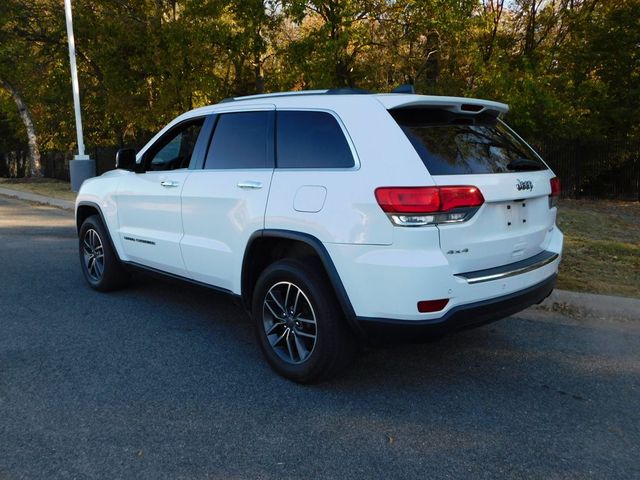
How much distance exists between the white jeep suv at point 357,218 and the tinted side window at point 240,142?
12 millimetres

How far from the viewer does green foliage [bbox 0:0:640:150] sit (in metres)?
15.0

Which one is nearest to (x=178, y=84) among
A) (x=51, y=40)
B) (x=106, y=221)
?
(x=51, y=40)

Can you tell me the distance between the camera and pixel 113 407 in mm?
3551

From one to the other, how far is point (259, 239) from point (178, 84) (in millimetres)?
16056

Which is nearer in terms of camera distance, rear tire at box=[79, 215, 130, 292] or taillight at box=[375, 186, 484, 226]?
taillight at box=[375, 186, 484, 226]

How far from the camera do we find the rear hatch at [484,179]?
3371mm

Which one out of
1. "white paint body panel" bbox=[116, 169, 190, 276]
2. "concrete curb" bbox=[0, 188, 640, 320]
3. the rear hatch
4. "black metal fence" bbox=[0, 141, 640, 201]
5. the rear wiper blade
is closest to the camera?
the rear hatch

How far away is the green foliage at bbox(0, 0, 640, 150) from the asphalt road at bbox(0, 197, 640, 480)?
35.6 feet

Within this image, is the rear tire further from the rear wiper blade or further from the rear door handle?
the rear wiper blade

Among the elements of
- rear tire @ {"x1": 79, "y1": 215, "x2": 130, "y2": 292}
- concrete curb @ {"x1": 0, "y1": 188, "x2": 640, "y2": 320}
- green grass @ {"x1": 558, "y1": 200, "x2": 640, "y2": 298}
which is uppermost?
rear tire @ {"x1": 79, "y1": 215, "x2": 130, "y2": 292}

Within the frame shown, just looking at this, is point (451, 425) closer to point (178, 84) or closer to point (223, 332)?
point (223, 332)

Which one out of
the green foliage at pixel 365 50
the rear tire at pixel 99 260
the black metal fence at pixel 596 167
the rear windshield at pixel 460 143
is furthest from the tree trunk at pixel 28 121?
the rear windshield at pixel 460 143

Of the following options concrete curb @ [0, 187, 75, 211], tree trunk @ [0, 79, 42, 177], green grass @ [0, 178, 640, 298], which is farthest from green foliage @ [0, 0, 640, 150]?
concrete curb @ [0, 187, 75, 211]

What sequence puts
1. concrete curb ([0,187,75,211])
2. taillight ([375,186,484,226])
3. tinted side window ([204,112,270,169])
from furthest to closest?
1. concrete curb ([0,187,75,211])
2. tinted side window ([204,112,270,169])
3. taillight ([375,186,484,226])
